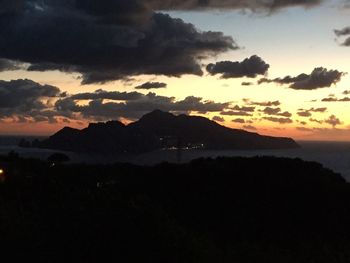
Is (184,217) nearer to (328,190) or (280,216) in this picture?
(280,216)

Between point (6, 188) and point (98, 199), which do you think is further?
point (6, 188)

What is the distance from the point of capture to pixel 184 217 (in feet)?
125

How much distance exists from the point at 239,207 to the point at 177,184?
10.2 meters

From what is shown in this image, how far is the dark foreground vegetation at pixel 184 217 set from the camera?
1426 centimetres

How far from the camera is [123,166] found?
9062cm

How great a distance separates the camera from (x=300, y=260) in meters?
19.0

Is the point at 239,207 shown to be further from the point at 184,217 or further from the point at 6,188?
the point at 6,188

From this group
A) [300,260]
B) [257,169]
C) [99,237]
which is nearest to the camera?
[99,237]

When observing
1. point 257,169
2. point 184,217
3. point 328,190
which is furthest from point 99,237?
point 257,169

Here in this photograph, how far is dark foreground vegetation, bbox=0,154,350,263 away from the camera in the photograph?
46.8 feet

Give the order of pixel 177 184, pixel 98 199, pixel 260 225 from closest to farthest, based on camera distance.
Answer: pixel 98 199 < pixel 260 225 < pixel 177 184

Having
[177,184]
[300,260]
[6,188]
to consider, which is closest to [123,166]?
[177,184]

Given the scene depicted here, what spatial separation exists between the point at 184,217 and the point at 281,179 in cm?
1718

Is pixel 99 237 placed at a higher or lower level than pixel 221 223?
higher
